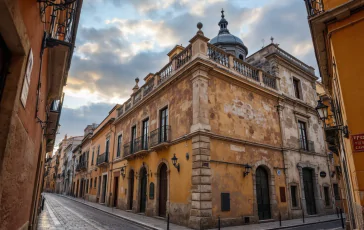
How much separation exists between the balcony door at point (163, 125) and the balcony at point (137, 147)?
170cm

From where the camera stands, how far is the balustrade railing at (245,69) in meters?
14.1

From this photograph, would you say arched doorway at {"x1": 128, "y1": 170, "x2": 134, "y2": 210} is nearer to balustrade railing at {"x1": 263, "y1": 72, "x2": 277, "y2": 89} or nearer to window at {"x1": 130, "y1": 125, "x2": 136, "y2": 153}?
window at {"x1": 130, "y1": 125, "x2": 136, "y2": 153}

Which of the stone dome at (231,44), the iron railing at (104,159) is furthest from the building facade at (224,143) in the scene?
the iron railing at (104,159)

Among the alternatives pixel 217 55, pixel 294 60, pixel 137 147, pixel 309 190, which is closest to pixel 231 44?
pixel 294 60

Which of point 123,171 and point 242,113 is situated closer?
point 242,113

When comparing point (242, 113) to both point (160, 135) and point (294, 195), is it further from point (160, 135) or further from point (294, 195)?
point (294, 195)

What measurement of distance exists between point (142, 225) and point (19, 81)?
10148mm

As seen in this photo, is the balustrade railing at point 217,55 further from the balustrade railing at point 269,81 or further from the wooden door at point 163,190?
the wooden door at point 163,190

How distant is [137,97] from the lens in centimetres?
1927

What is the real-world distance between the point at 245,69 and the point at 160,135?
6.60 meters

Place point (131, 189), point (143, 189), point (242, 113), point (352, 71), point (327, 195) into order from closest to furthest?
point (352, 71) < point (242, 113) < point (143, 189) < point (327, 195) < point (131, 189)

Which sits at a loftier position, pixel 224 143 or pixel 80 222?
pixel 224 143

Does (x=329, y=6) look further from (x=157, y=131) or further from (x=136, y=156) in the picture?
(x=136, y=156)

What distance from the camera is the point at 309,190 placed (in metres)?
16.2
